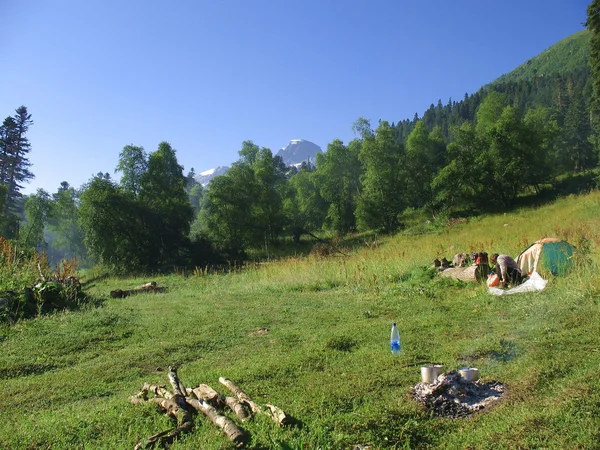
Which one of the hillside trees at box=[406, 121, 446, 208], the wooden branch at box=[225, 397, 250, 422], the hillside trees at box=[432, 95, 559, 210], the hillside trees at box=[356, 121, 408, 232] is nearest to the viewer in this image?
the wooden branch at box=[225, 397, 250, 422]

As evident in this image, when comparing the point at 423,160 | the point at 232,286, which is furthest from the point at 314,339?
the point at 423,160

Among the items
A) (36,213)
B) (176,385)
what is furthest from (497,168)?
(36,213)

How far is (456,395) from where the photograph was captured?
3643 millimetres

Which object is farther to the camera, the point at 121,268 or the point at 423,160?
the point at 423,160

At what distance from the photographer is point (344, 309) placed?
8.52 metres

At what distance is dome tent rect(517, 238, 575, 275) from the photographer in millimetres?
8398

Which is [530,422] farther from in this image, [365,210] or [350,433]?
[365,210]

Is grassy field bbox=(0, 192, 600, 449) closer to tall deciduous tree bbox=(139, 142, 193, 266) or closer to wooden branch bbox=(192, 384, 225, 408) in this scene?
wooden branch bbox=(192, 384, 225, 408)

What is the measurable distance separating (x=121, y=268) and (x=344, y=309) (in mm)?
22826

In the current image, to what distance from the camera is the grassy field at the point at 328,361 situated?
3.09 meters

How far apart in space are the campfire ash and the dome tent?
Result: 5.56 m

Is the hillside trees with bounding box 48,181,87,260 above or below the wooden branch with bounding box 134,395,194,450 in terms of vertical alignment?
above

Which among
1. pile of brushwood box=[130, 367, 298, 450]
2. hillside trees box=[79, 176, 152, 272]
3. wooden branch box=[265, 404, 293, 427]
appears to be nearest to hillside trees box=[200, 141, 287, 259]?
hillside trees box=[79, 176, 152, 272]

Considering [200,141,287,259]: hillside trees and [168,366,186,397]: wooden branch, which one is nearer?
[168,366,186,397]: wooden branch
